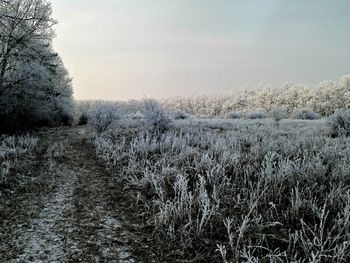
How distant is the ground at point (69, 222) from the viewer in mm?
4930

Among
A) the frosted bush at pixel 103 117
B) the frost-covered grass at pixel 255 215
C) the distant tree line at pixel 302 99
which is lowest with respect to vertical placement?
the frost-covered grass at pixel 255 215

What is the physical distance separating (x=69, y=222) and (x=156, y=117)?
45.7 feet

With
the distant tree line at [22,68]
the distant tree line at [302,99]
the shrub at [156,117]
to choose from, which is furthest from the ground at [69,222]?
the distant tree line at [302,99]

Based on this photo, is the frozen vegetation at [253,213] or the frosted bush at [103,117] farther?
the frosted bush at [103,117]

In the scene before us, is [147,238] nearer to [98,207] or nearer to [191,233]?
[191,233]

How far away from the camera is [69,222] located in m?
6.16

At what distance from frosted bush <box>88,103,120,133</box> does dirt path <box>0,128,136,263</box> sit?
1171 centimetres

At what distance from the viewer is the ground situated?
4930 millimetres

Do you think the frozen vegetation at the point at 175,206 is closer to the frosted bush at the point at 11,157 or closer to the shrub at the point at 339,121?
the frosted bush at the point at 11,157

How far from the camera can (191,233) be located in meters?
5.24

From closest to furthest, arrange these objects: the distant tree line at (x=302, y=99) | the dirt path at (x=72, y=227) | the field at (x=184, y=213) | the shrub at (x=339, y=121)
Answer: the field at (x=184, y=213)
the dirt path at (x=72, y=227)
the shrub at (x=339, y=121)
the distant tree line at (x=302, y=99)

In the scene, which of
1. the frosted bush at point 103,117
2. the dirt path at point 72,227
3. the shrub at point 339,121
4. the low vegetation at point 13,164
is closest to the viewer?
the dirt path at point 72,227

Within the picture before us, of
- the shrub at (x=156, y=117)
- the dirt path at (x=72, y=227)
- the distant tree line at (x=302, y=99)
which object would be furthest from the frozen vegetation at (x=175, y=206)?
the distant tree line at (x=302, y=99)

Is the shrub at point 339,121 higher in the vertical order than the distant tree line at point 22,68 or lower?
lower
